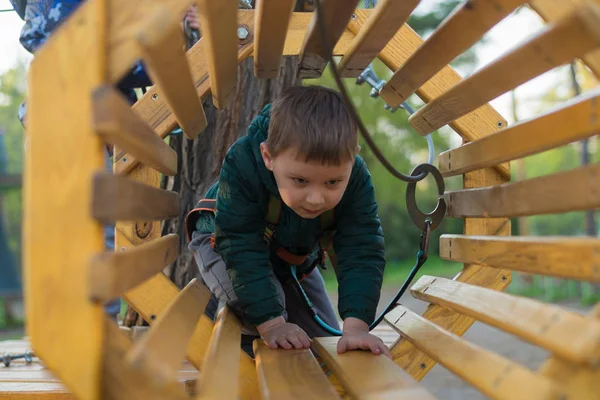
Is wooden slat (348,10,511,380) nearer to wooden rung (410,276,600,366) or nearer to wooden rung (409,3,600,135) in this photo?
→ wooden rung (409,3,600,135)

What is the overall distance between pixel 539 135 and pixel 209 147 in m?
2.23

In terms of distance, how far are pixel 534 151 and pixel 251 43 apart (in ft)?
4.41

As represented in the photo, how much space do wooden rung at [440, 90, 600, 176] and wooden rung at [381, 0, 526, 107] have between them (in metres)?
0.25

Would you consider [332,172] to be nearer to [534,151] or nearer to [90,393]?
[534,151]

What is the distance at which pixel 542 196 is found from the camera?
151 cm

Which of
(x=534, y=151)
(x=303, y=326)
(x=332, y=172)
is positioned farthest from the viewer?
(x=303, y=326)

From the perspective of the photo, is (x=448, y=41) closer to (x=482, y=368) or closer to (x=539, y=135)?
(x=539, y=135)

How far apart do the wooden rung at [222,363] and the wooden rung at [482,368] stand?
0.47 meters

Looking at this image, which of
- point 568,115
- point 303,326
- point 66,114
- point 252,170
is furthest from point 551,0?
point 303,326

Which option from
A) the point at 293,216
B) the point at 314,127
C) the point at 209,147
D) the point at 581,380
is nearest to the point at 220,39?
the point at 314,127

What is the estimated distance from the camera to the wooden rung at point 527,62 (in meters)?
1.24

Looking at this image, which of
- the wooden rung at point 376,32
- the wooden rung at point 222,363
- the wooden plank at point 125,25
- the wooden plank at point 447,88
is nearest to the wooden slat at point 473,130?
the wooden plank at point 447,88

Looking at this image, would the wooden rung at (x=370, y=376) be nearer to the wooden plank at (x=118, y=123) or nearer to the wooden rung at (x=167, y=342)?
the wooden rung at (x=167, y=342)

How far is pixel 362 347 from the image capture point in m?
2.03
